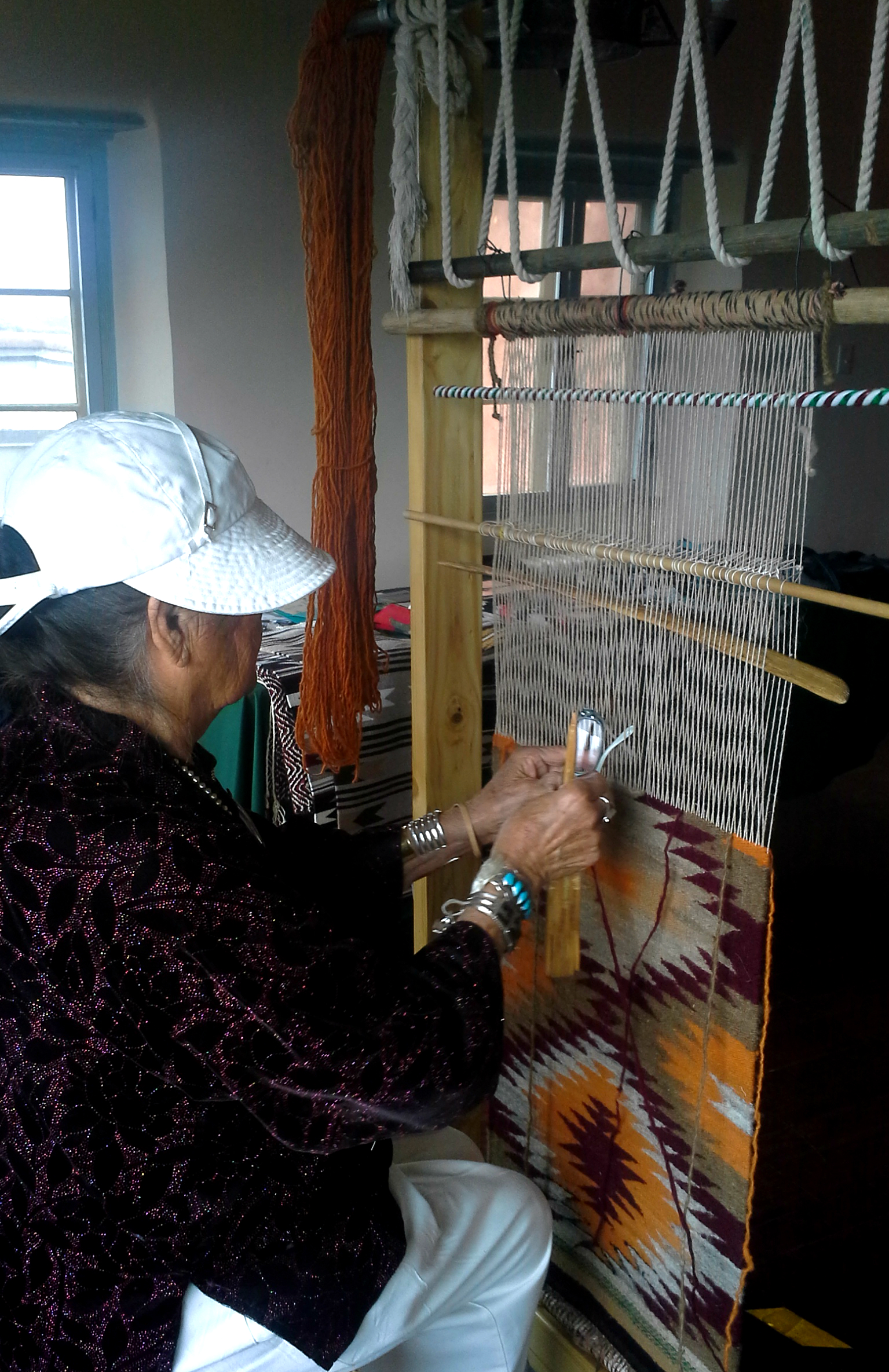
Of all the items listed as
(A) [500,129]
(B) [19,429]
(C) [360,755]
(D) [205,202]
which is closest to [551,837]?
(A) [500,129]

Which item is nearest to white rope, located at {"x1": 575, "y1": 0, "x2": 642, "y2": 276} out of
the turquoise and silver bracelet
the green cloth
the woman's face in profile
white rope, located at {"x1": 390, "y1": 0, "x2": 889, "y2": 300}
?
white rope, located at {"x1": 390, "y1": 0, "x2": 889, "y2": 300}

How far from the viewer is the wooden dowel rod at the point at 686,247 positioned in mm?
898

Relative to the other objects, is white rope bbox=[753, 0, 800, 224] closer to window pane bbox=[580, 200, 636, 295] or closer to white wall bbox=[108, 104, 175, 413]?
white wall bbox=[108, 104, 175, 413]

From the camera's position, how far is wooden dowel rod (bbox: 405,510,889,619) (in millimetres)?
976

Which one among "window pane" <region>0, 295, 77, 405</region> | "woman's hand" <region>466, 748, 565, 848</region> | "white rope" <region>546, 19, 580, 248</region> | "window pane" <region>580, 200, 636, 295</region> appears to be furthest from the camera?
"window pane" <region>580, 200, 636, 295</region>

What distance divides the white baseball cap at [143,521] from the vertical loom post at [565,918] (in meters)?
0.43

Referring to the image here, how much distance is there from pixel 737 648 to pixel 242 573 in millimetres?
488

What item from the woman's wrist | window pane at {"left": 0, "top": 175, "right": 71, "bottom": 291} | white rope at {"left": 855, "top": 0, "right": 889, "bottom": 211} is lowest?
the woman's wrist

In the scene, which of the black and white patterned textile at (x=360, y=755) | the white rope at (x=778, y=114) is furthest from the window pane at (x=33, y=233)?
the white rope at (x=778, y=114)

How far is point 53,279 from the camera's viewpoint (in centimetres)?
330

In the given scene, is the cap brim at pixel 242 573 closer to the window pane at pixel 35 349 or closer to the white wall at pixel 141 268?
the white wall at pixel 141 268

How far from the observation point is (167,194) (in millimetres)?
3088

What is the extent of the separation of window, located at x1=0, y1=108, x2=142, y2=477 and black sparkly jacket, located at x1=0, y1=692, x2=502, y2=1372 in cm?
263

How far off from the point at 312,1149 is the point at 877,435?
475 cm
